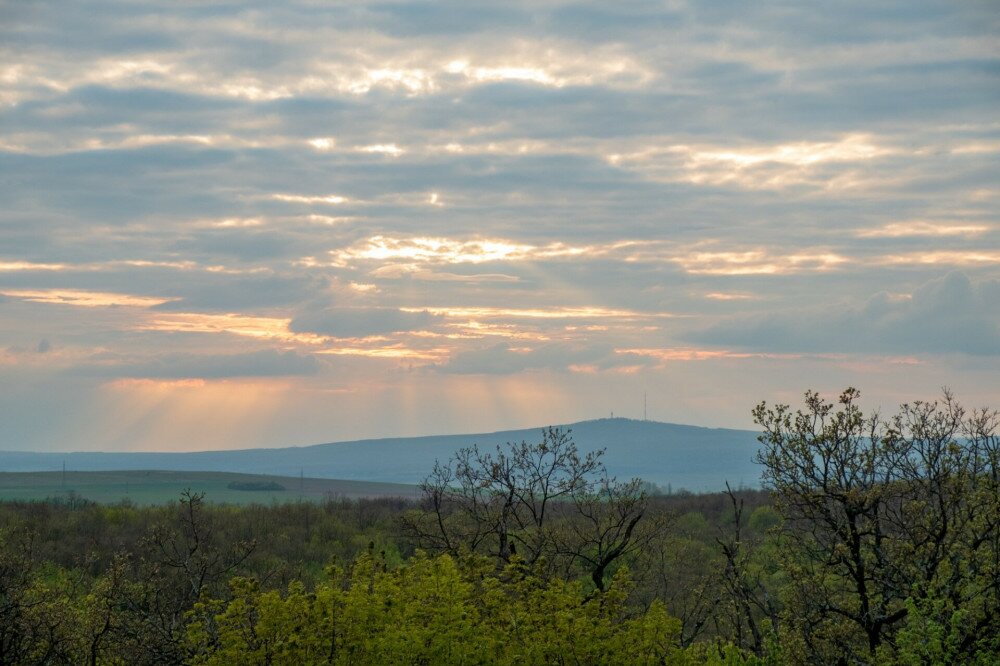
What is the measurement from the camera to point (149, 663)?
24828mm

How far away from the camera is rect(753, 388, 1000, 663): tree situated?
19953mm

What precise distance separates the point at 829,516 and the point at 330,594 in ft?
29.7

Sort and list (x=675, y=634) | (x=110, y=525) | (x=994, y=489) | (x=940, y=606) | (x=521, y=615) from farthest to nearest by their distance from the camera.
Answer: (x=110, y=525)
(x=675, y=634)
(x=521, y=615)
(x=994, y=489)
(x=940, y=606)

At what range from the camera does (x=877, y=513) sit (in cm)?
2053

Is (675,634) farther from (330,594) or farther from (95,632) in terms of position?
(95,632)

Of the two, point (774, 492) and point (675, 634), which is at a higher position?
point (774, 492)

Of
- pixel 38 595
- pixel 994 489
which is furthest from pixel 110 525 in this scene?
pixel 994 489

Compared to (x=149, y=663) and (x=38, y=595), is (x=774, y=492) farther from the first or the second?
(x=38, y=595)

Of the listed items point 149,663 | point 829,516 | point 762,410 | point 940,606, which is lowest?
point 149,663

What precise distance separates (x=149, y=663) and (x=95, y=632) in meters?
1.41

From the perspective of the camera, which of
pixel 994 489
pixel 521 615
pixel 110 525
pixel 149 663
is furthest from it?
pixel 110 525

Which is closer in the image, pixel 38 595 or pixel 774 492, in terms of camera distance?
pixel 774 492

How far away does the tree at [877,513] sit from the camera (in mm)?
19953

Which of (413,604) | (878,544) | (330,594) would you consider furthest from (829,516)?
(330,594)
